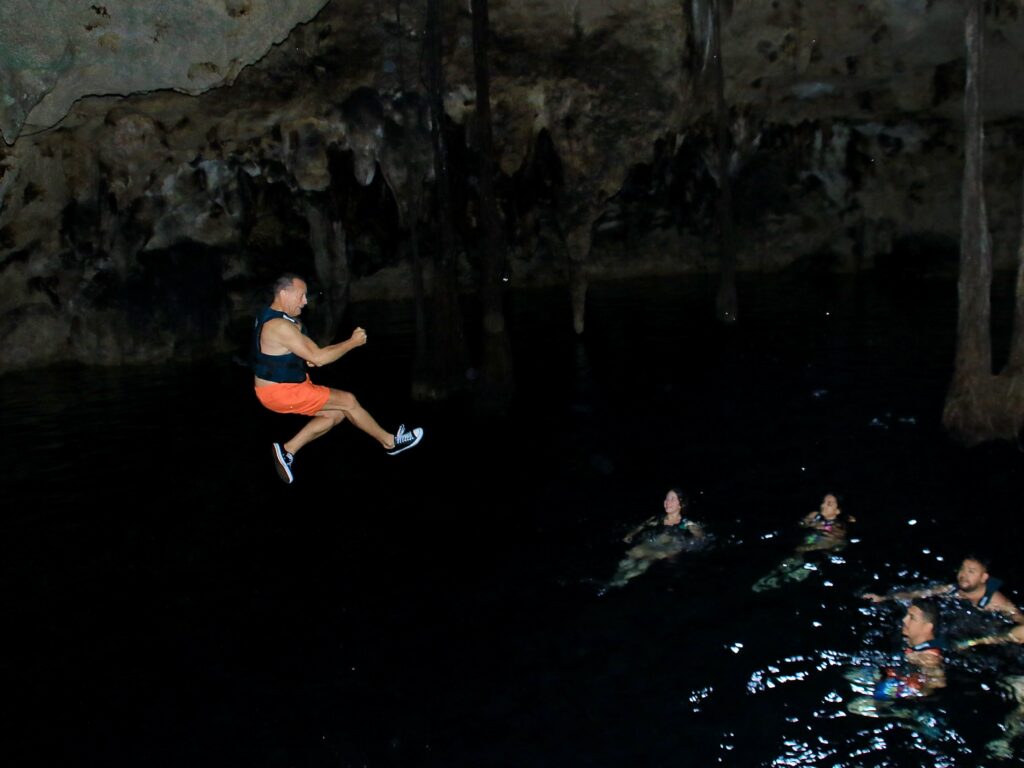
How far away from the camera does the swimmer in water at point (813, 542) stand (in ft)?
33.8

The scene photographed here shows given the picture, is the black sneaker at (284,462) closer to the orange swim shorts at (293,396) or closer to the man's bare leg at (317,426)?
the man's bare leg at (317,426)

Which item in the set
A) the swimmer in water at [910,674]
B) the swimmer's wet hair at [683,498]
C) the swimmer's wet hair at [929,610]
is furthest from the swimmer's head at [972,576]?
the swimmer's wet hair at [683,498]

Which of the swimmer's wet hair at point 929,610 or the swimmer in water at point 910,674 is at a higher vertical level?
the swimmer's wet hair at point 929,610

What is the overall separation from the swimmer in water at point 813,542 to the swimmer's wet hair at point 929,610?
1.54 m

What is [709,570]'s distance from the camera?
10.8m

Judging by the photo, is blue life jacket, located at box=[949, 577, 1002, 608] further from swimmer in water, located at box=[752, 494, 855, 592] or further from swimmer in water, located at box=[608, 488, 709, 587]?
swimmer in water, located at box=[608, 488, 709, 587]

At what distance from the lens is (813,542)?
36.7ft

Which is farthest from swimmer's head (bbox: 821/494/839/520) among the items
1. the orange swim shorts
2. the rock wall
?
the rock wall

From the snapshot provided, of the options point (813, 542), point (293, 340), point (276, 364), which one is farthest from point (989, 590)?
point (276, 364)

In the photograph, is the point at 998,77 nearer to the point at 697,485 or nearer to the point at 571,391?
the point at 571,391

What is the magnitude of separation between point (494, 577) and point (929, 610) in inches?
173

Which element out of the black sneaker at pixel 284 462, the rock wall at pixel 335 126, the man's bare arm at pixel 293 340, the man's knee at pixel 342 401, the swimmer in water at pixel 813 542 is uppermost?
the rock wall at pixel 335 126

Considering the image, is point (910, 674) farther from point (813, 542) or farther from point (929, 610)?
point (813, 542)

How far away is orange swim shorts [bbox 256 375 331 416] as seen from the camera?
35.2 ft
